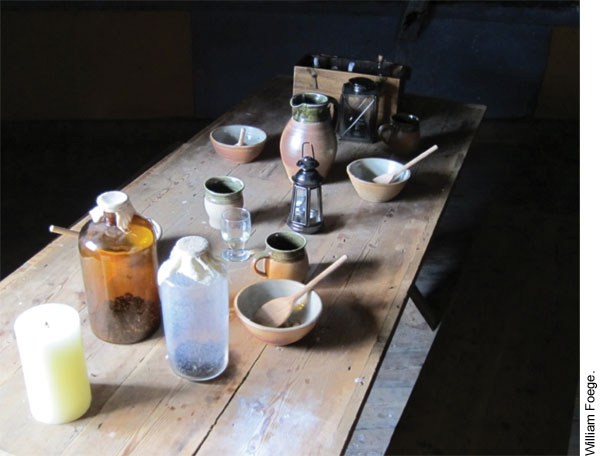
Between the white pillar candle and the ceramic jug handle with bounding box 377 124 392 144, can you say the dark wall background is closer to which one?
the ceramic jug handle with bounding box 377 124 392 144

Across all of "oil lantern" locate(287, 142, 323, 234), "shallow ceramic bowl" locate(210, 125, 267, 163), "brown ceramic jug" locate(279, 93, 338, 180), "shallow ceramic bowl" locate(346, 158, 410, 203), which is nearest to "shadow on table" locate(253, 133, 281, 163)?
"shallow ceramic bowl" locate(210, 125, 267, 163)

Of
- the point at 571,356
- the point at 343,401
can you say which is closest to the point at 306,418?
the point at 343,401

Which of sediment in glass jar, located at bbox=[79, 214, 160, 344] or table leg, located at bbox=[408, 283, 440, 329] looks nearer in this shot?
sediment in glass jar, located at bbox=[79, 214, 160, 344]

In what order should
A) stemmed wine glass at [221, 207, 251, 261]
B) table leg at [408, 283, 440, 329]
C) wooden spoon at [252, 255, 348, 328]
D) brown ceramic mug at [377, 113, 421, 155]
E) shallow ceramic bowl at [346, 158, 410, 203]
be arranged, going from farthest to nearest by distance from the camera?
table leg at [408, 283, 440, 329] → brown ceramic mug at [377, 113, 421, 155] → shallow ceramic bowl at [346, 158, 410, 203] → stemmed wine glass at [221, 207, 251, 261] → wooden spoon at [252, 255, 348, 328]

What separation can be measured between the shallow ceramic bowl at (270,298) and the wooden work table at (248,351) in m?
0.04

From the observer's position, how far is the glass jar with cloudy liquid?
3.44ft

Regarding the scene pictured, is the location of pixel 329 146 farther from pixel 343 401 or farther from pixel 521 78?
pixel 521 78

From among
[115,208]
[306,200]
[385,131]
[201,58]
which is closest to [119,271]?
[115,208]

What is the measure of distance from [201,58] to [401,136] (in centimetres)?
205

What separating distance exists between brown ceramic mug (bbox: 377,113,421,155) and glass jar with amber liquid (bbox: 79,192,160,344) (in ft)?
3.63

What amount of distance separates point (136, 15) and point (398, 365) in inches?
96.7

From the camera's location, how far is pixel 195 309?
3.59 feet

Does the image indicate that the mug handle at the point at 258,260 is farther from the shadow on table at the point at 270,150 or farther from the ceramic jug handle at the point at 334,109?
the ceramic jug handle at the point at 334,109

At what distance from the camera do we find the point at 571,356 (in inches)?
92.4
